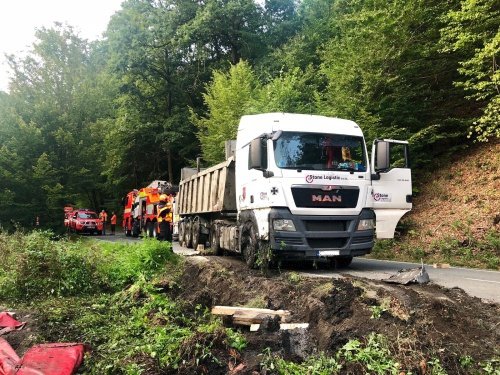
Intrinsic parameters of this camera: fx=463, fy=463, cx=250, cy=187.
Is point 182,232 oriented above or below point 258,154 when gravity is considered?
below

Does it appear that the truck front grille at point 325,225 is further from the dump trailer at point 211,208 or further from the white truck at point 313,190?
the dump trailer at point 211,208

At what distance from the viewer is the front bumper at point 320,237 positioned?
350 inches

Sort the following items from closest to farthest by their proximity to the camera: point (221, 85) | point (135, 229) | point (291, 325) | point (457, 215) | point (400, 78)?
1. point (291, 325)
2. point (457, 215)
3. point (400, 78)
4. point (221, 85)
5. point (135, 229)

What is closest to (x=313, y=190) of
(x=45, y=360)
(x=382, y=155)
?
(x=382, y=155)

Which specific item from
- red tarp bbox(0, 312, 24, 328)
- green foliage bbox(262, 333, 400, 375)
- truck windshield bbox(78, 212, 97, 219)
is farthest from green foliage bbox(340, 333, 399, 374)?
truck windshield bbox(78, 212, 97, 219)

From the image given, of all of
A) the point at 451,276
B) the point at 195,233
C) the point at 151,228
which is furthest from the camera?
the point at 151,228

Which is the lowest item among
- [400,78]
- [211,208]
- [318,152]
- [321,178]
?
[211,208]

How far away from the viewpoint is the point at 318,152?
9.44m

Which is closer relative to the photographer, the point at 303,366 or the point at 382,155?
the point at 303,366

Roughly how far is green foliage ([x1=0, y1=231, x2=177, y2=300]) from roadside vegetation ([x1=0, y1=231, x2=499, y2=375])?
0.02m

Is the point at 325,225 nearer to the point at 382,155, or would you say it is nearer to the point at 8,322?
the point at 382,155

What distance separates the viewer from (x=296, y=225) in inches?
351

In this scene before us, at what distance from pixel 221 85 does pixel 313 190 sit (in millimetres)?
19199

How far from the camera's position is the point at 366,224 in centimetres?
953
